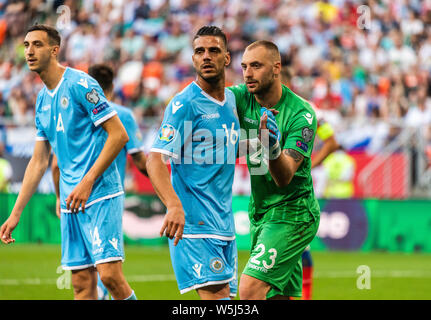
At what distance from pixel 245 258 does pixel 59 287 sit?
5135mm

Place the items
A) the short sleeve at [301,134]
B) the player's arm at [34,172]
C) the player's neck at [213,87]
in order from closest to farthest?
the player's neck at [213,87] → the short sleeve at [301,134] → the player's arm at [34,172]

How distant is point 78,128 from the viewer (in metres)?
6.40

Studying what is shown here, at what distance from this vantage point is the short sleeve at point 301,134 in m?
5.94

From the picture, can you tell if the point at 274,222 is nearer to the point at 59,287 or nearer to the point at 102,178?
the point at 102,178

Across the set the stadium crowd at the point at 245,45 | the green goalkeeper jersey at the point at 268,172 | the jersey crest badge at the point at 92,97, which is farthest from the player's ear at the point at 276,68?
the stadium crowd at the point at 245,45

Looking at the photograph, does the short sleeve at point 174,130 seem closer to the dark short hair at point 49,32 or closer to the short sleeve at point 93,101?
the short sleeve at point 93,101

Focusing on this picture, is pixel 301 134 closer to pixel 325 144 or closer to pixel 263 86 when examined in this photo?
pixel 263 86

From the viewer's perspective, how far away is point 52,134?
21.5ft

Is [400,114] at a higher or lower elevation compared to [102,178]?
higher

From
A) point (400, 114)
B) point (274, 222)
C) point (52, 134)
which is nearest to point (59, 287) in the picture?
point (52, 134)

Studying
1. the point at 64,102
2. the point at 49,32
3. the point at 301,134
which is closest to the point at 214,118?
the point at 301,134

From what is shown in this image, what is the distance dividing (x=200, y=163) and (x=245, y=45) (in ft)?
54.3
